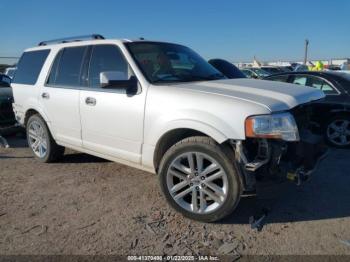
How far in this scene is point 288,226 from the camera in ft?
11.4

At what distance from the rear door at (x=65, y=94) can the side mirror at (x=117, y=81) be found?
3.11 ft

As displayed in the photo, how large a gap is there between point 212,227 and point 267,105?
132 centimetres

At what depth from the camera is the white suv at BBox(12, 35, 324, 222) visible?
3230 mm

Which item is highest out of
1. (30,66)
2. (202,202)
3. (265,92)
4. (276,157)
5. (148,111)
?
(30,66)

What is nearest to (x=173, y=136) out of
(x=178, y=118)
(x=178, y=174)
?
(x=178, y=118)

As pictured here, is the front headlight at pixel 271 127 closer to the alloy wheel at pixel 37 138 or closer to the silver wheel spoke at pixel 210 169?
the silver wheel spoke at pixel 210 169

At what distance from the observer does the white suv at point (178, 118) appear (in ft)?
10.6

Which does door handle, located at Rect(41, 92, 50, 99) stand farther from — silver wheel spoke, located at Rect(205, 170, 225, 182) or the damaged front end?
the damaged front end

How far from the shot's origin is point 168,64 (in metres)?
4.36

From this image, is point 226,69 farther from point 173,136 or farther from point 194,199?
point 194,199

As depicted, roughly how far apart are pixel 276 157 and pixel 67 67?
10.7 ft

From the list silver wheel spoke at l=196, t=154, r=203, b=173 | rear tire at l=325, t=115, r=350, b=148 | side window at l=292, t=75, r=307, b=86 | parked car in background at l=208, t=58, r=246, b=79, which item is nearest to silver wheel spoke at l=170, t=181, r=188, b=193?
silver wheel spoke at l=196, t=154, r=203, b=173

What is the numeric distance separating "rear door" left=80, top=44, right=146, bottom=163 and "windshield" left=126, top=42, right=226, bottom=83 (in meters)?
0.21

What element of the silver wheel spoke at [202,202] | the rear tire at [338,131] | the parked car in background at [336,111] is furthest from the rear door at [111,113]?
the rear tire at [338,131]
